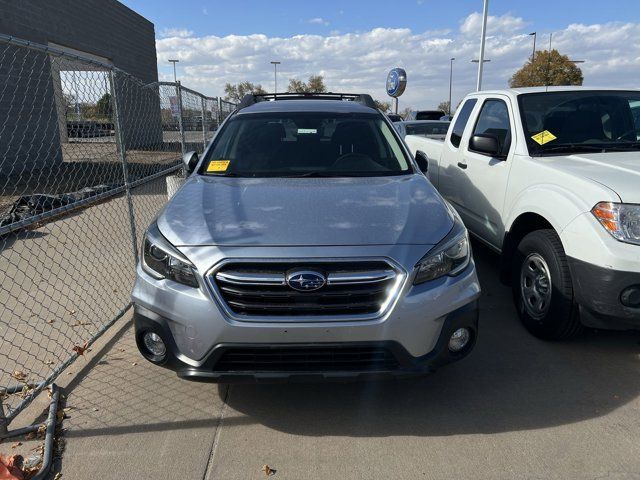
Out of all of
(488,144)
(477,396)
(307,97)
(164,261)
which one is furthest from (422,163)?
(164,261)

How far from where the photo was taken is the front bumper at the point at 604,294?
300cm

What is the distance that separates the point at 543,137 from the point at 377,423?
282cm

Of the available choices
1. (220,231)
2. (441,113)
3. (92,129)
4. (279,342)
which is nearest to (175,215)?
(220,231)

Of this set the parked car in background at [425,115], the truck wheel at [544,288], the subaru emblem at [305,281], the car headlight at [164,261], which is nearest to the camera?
the subaru emblem at [305,281]

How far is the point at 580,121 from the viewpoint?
438 centimetres

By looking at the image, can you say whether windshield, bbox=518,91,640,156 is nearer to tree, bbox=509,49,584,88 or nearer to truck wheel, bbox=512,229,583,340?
truck wheel, bbox=512,229,583,340

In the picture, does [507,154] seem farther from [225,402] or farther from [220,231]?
[225,402]

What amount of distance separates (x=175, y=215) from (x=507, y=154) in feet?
9.57

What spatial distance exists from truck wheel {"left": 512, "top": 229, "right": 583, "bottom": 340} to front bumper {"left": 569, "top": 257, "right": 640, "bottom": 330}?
14 centimetres

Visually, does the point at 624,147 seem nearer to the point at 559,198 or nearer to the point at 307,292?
the point at 559,198

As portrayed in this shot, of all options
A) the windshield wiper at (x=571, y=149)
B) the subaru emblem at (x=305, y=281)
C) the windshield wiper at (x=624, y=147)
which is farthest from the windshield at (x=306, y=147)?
the windshield wiper at (x=624, y=147)

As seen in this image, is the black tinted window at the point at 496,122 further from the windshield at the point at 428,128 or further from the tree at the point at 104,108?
the windshield at the point at 428,128

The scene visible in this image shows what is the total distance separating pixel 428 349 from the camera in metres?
2.64

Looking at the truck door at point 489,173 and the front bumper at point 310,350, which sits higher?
the truck door at point 489,173
